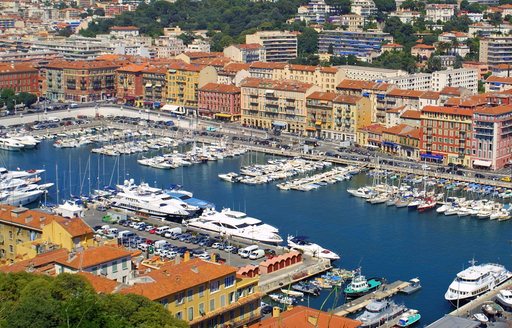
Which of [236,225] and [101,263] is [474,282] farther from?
[101,263]

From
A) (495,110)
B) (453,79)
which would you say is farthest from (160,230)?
(453,79)

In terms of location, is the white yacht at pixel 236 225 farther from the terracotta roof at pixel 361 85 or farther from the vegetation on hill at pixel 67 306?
the terracotta roof at pixel 361 85

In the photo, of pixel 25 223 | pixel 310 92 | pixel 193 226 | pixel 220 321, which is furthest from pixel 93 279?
pixel 310 92

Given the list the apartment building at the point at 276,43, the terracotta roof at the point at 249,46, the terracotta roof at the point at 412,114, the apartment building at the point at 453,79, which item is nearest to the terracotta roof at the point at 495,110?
the terracotta roof at the point at 412,114

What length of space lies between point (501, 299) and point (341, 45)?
2676 centimetres

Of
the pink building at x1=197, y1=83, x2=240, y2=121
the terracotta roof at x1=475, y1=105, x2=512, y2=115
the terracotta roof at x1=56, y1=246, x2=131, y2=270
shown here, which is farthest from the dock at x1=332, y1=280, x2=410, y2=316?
the pink building at x1=197, y1=83, x2=240, y2=121

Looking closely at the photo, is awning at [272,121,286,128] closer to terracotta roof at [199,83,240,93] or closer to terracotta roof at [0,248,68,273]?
terracotta roof at [199,83,240,93]

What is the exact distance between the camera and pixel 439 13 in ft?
145

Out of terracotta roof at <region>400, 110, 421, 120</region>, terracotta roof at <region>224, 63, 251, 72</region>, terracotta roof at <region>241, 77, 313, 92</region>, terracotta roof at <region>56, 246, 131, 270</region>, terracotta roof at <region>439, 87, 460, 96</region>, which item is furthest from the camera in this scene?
terracotta roof at <region>224, 63, 251, 72</region>

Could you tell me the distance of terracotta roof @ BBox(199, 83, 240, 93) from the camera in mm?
29312

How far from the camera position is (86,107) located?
3062 cm

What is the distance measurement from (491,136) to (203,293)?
44.1 feet

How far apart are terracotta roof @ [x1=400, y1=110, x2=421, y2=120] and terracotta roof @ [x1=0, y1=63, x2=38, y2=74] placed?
46.9 ft

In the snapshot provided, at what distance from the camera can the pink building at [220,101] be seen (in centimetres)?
2930
